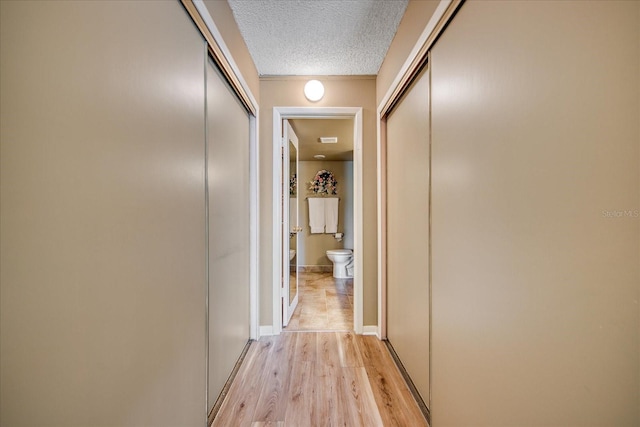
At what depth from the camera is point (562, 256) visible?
2.19 ft

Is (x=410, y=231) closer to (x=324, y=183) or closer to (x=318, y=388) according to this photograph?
(x=318, y=388)

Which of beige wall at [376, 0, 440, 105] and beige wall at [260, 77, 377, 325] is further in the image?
beige wall at [260, 77, 377, 325]

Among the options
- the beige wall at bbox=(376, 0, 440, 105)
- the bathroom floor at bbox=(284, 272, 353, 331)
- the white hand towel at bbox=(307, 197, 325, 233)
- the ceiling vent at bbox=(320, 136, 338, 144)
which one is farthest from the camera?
the white hand towel at bbox=(307, 197, 325, 233)

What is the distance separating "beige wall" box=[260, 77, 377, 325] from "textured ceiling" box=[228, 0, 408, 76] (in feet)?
0.38

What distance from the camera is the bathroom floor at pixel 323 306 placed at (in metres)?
2.83

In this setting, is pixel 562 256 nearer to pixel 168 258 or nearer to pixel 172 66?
pixel 168 258

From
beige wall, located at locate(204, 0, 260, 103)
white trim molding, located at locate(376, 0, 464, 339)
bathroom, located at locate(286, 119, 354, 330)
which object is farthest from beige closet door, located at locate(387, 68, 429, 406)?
beige wall, located at locate(204, 0, 260, 103)

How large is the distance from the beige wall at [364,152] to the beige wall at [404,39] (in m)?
0.24

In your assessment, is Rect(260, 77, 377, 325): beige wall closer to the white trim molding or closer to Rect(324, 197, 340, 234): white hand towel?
the white trim molding

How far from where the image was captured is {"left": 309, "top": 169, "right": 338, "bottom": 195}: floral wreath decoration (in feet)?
18.2

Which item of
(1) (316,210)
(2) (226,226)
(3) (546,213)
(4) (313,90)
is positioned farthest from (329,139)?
(3) (546,213)

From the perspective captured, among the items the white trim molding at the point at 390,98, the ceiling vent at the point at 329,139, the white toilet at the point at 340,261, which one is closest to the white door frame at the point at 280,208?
the white trim molding at the point at 390,98

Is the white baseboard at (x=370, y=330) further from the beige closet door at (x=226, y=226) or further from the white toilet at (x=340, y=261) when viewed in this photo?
the white toilet at (x=340, y=261)

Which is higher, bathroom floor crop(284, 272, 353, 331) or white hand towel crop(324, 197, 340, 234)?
white hand towel crop(324, 197, 340, 234)
